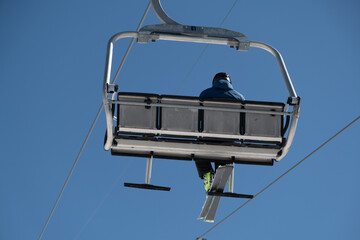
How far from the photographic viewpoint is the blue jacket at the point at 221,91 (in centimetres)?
602

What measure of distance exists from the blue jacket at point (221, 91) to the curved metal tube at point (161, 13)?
64cm

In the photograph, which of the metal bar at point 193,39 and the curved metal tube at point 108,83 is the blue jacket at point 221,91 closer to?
the metal bar at point 193,39

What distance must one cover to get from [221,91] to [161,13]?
2.64 feet

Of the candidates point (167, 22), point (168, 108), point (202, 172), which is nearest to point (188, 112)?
point (168, 108)

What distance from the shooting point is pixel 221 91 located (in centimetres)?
606

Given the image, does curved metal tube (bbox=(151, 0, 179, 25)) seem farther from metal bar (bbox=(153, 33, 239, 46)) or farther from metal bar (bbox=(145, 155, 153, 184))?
metal bar (bbox=(145, 155, 153, 184))

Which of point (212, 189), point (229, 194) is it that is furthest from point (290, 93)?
point (212, 189)

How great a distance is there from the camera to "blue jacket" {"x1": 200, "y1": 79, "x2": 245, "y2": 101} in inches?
237

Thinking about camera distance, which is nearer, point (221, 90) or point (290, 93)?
point (290, 93)

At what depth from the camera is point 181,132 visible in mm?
5438

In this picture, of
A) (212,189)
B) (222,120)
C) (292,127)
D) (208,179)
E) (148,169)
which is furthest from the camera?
(208,179)

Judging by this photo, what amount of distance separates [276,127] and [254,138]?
180 mm

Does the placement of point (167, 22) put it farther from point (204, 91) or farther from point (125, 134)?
point (125, 134)

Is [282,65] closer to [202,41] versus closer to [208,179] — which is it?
[202,41]
